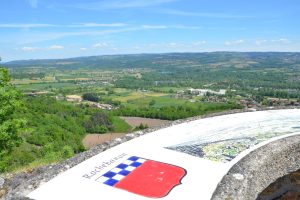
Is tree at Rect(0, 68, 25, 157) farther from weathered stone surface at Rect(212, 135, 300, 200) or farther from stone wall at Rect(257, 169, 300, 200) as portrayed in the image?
stone wall at Rect(257, 169, 300, 200)

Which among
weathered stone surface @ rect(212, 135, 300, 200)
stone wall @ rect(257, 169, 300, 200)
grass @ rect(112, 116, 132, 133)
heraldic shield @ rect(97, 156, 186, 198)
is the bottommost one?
grass @ rect(112, 116, 132, 133)

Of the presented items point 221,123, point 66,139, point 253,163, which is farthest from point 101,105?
point 253,163

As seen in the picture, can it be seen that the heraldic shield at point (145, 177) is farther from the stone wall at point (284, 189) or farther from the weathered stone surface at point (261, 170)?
the stone wall at point (284, 189)

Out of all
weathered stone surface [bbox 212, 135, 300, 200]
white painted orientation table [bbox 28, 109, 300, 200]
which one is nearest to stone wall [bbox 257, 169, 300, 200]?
weathered stone surface [bbox 212, 135, 300, 200]

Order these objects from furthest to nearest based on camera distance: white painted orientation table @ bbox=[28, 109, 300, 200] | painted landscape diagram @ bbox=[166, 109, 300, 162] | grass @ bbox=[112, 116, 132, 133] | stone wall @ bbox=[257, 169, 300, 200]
Answer: grass @ bbox=[112, 116, 132, 133]
painted landscape diagram @ bbox=[166, 109, 300, 162]
stone wall @ bbox=[257, 169, 300, 200]
white painted orientation table @ bbox=[28, 109, 300, 200]

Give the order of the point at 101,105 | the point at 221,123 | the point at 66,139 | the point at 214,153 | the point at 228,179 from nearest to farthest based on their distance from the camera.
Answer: the point at 228,179 < the point at 214,153 < the point at 221,123 < the point at 66,139 < the point at 101,105

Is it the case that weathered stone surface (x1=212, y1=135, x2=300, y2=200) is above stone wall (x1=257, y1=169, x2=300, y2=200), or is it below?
above

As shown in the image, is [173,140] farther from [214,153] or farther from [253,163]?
[253,163]

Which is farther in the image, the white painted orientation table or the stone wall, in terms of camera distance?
the stone wall
